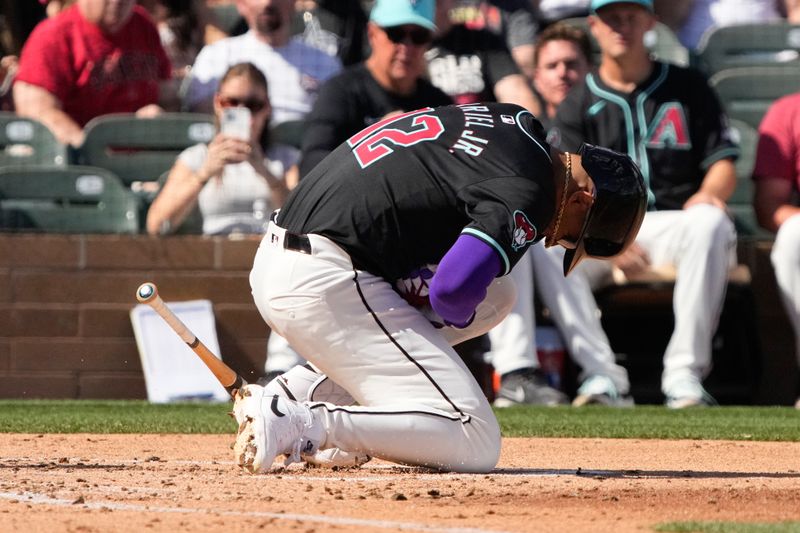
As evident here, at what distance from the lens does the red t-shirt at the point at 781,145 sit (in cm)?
826

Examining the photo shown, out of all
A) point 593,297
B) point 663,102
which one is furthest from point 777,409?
point 663,102

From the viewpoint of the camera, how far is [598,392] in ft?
25.2

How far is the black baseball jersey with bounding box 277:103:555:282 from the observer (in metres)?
4.22

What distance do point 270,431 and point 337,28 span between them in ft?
20.4

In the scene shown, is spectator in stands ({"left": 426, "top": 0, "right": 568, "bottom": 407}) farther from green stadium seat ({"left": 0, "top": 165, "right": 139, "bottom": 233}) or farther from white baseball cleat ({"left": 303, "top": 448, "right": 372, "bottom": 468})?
white baseball cleat ({"left": 303, "top": 448, "right": 372, "bottom": 468})

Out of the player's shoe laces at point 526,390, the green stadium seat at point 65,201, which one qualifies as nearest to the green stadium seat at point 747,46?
the player's shoe laces at point 526,390

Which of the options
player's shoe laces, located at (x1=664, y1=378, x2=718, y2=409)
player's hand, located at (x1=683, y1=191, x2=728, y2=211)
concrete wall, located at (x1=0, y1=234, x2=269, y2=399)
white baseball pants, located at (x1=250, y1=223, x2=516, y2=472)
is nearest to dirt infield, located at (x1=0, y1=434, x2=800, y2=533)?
white baseball pants, located at (x1=250, y1=223, x2=516, y2=472)

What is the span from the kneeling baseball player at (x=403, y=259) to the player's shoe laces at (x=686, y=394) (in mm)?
3108

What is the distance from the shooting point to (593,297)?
26.5ft

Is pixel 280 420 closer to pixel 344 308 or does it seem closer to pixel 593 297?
pixel 344 308

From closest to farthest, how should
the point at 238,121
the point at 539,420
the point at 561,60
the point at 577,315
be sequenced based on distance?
1. the point at 539,420
2. the point at 577,315
3. the point at 238,121
4. the point at 561,60

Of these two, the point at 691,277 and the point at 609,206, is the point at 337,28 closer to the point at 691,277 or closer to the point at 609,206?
the point at 691,277

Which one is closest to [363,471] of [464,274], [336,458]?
[336,458]

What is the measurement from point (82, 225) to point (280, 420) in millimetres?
4599
